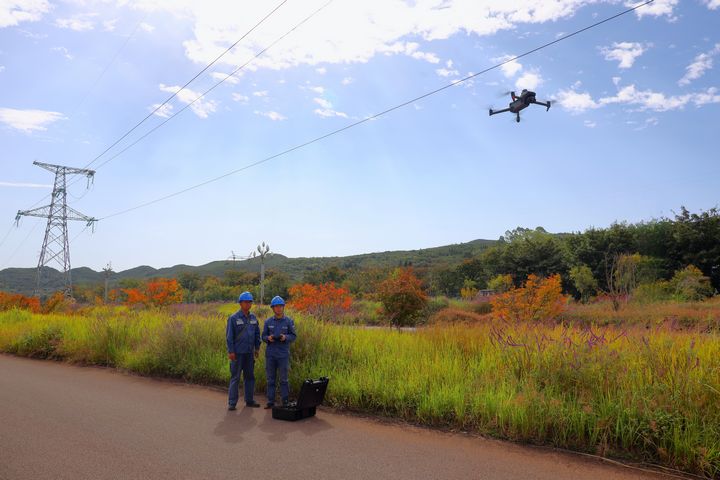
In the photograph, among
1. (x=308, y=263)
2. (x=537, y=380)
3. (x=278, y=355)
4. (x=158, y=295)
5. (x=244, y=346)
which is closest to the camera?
(x=537, y=380)

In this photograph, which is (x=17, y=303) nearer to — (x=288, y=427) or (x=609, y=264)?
(x=288, y=427)

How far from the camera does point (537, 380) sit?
6.36 metres

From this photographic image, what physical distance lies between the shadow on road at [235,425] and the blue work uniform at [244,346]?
0.54 meters

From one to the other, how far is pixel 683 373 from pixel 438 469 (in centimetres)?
300

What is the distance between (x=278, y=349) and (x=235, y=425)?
57.7 inches

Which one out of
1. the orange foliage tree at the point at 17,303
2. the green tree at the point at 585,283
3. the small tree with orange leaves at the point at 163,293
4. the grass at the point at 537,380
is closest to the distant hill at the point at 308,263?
the green tree at the point at 585,283

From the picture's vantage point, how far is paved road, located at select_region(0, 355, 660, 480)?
479cm

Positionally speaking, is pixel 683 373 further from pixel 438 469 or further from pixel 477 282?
pixel 477 282

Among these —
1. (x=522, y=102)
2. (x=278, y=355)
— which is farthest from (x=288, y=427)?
(x=522, y=102)

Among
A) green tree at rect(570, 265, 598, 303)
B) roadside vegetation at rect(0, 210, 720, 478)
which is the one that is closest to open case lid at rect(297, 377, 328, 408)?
roadside vegetation at rect(0, 210, 720, 478)

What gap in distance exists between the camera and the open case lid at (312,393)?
22.2 feet

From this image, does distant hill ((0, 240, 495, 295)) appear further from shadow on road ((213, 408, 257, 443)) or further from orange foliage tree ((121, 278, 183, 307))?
shadow on road ((213, 408, 257, 443))

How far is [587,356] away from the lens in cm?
623

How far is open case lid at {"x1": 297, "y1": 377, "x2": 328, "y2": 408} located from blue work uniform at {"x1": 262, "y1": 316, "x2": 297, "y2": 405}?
782 mm
